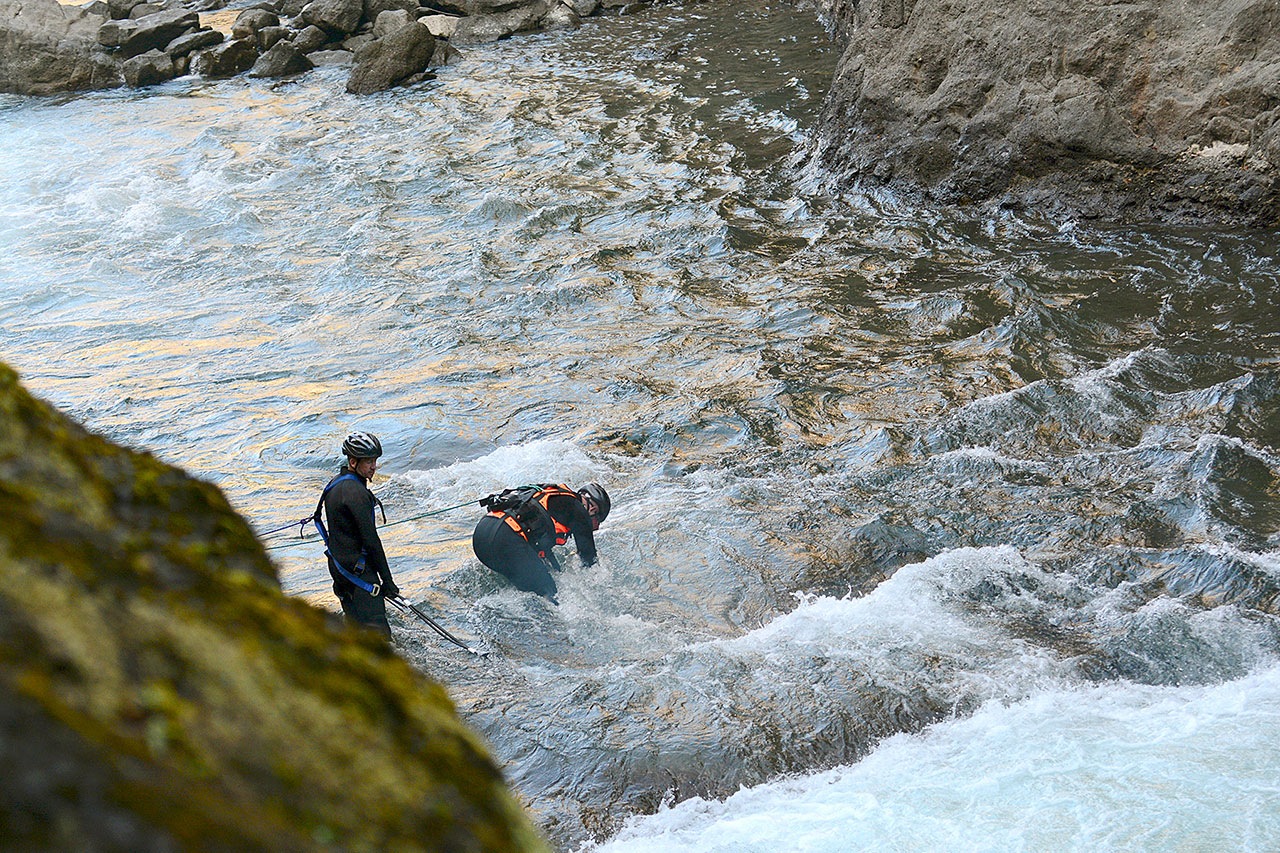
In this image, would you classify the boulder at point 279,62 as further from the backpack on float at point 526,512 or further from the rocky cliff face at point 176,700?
the rocky cliff face at point 176,700

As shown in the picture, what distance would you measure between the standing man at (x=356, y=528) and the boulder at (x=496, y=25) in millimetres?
24428

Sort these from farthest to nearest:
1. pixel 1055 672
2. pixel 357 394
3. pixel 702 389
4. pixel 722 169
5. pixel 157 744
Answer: pixel 722 169, pixel 357 394, pixel 702 389, pixel 1055 672, pixel 157 744

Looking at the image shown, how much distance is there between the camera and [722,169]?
56.0ft

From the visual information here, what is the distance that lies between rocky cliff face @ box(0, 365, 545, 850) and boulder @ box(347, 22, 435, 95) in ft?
81.3

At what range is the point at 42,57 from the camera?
87.4 feet

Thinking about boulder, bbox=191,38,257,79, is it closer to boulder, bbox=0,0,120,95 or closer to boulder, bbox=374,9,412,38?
boulder, bbox=0,0,120,95

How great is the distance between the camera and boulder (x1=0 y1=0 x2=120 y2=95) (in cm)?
2652

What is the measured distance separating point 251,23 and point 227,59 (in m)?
1.71

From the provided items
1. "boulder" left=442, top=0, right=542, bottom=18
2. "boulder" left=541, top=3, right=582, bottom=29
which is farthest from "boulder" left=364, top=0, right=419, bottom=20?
"boulder" left=541, top=3, right=582, bottom=29

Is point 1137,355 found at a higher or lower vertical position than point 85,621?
lower

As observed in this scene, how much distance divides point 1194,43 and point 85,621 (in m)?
13.4

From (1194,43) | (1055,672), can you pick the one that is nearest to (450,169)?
(1194,43)

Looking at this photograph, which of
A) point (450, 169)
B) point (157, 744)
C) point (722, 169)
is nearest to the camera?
point (157, 744)

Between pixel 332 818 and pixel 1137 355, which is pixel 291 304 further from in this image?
pixel 332 818
